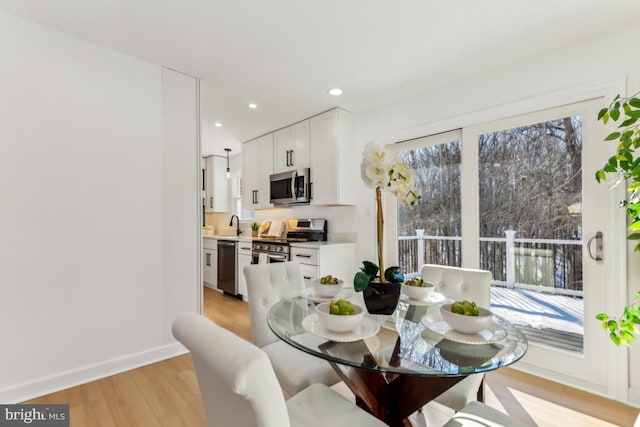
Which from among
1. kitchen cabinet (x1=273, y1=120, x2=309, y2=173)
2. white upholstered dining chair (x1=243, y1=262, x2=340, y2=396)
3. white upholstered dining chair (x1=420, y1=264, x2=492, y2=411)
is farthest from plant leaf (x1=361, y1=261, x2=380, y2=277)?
kitchen cabinet (x1=273, y1=120, x2=309, y2=173)

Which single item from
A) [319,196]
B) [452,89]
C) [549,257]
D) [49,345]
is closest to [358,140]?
[319,196]

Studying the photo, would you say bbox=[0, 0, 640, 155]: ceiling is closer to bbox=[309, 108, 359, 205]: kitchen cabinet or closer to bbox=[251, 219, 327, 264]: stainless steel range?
bbox=[309, 108, 359, 205]: kitchen cabinet

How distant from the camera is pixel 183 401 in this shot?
2.03 metres

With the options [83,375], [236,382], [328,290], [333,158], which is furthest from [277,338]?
[333,158]

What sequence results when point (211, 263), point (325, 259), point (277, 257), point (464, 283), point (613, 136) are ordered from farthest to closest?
point (211, 263) < point (277, 257) < point (325, 259) < point (464, 283) < point (613, 136)

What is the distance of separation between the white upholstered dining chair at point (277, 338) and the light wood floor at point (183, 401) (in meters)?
0.60

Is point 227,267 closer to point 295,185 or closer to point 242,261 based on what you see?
point 242,261

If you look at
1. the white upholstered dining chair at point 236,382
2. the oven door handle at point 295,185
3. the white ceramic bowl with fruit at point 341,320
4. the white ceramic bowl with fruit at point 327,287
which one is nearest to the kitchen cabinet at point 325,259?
the oven door handle at point 295,185

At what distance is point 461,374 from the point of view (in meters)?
0.97

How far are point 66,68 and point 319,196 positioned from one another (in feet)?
8.47

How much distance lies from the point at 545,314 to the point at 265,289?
2.23m

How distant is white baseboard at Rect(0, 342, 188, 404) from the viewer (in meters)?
2.00

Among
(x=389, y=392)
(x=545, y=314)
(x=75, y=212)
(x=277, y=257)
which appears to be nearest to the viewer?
(x=389, y=392)

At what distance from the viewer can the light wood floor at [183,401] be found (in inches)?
72.6
